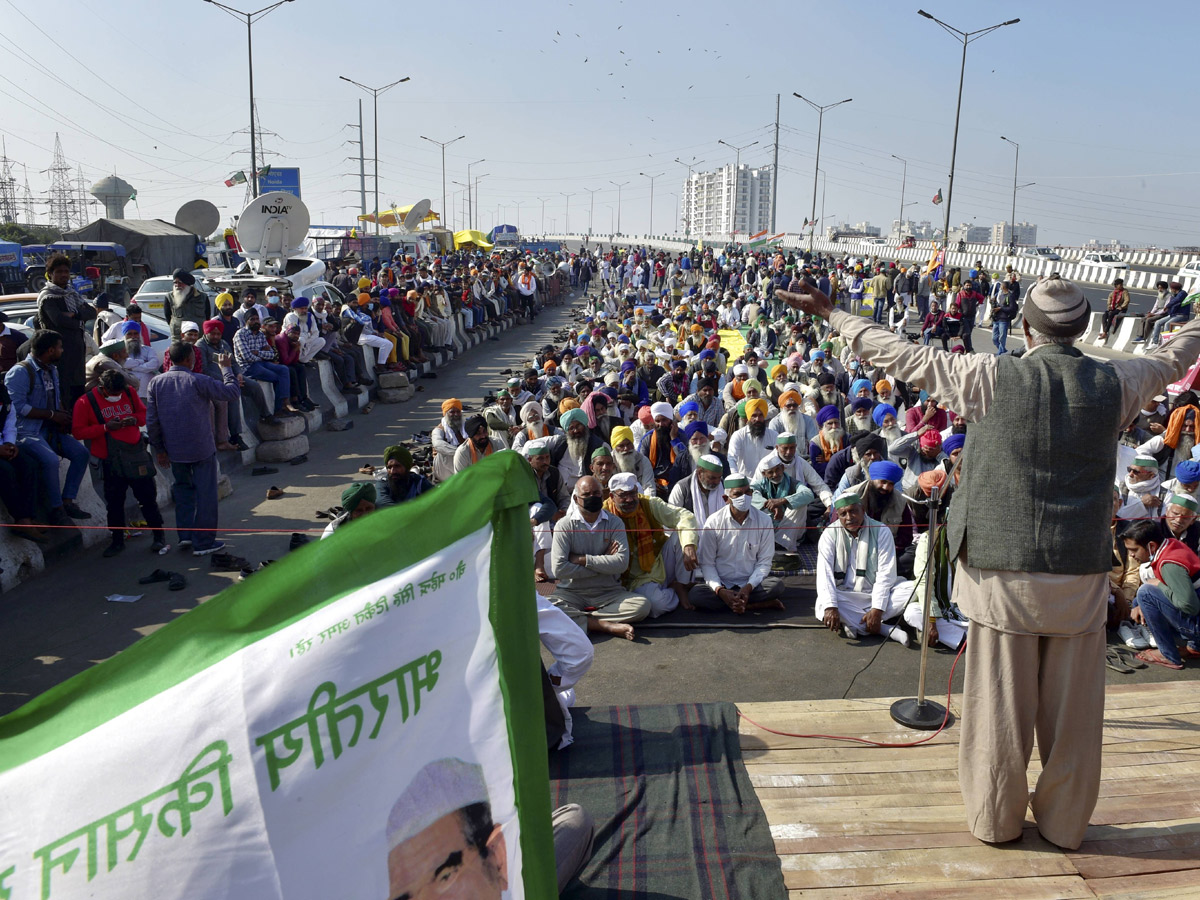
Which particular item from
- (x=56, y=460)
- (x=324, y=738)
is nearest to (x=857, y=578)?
(x=324, y=738)

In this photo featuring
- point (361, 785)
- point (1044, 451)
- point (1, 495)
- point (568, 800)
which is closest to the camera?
point (361, 785)

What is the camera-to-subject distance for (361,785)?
5.07 feet

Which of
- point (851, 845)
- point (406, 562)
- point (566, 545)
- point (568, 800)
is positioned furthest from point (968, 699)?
point (566, 545)

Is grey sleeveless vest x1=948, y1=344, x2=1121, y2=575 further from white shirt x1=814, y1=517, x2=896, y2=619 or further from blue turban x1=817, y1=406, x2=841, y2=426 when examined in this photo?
blue turban x1=817, y1=406, x2=841, y2=426

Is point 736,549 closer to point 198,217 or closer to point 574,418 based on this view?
point 574,418

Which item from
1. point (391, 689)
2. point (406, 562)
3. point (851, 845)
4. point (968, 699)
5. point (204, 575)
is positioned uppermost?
point (406, 562)

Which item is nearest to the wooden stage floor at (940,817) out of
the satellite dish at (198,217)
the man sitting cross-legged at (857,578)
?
the man sitting cross-legged at (857,578)

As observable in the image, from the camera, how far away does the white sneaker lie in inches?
225

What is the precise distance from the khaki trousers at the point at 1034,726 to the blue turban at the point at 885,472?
13.4ft

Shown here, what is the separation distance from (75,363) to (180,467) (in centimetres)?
206

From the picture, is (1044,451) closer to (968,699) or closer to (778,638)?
(968,699)

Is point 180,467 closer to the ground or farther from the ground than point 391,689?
closer to the ground

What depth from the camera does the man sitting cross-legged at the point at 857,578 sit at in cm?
610

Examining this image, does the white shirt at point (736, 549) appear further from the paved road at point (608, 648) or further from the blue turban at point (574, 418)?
the blue turban at point (574, 418)
